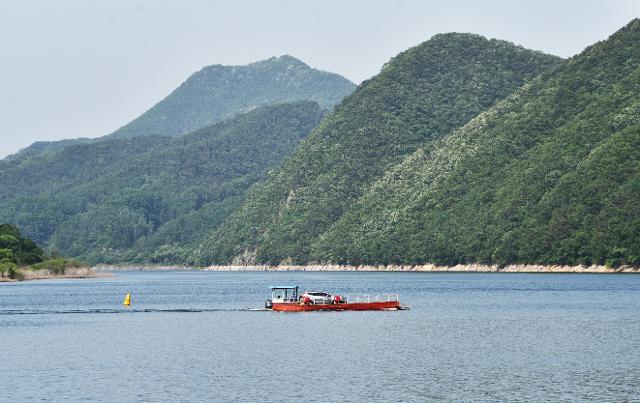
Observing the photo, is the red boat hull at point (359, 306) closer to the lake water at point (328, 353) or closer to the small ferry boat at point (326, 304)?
the small ferry boat at point (326, 304)

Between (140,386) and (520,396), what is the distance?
2538cm

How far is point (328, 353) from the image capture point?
316 feet

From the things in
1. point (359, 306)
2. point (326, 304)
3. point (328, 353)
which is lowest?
point (328, 353)

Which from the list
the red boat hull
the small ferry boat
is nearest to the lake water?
the small ferry boat

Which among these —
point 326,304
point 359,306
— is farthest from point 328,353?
point 326,304

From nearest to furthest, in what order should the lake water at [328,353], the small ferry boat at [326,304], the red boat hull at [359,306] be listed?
the lake water at [328,353]
the red boat hull at [359,306]
the small ferry boat at [326,304]

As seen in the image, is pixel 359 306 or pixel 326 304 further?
pixel 326 304

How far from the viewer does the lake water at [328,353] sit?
74.8 metres

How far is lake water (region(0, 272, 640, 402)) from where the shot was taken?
74.8 m

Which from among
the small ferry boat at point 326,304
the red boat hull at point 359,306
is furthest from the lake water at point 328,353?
the red boat hull at point 359,306

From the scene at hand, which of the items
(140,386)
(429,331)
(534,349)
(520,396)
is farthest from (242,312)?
(520,396)

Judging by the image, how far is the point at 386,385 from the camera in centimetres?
7694

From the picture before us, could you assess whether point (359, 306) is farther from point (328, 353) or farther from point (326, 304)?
point (328, 353)

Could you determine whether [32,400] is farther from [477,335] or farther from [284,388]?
[477,335]
